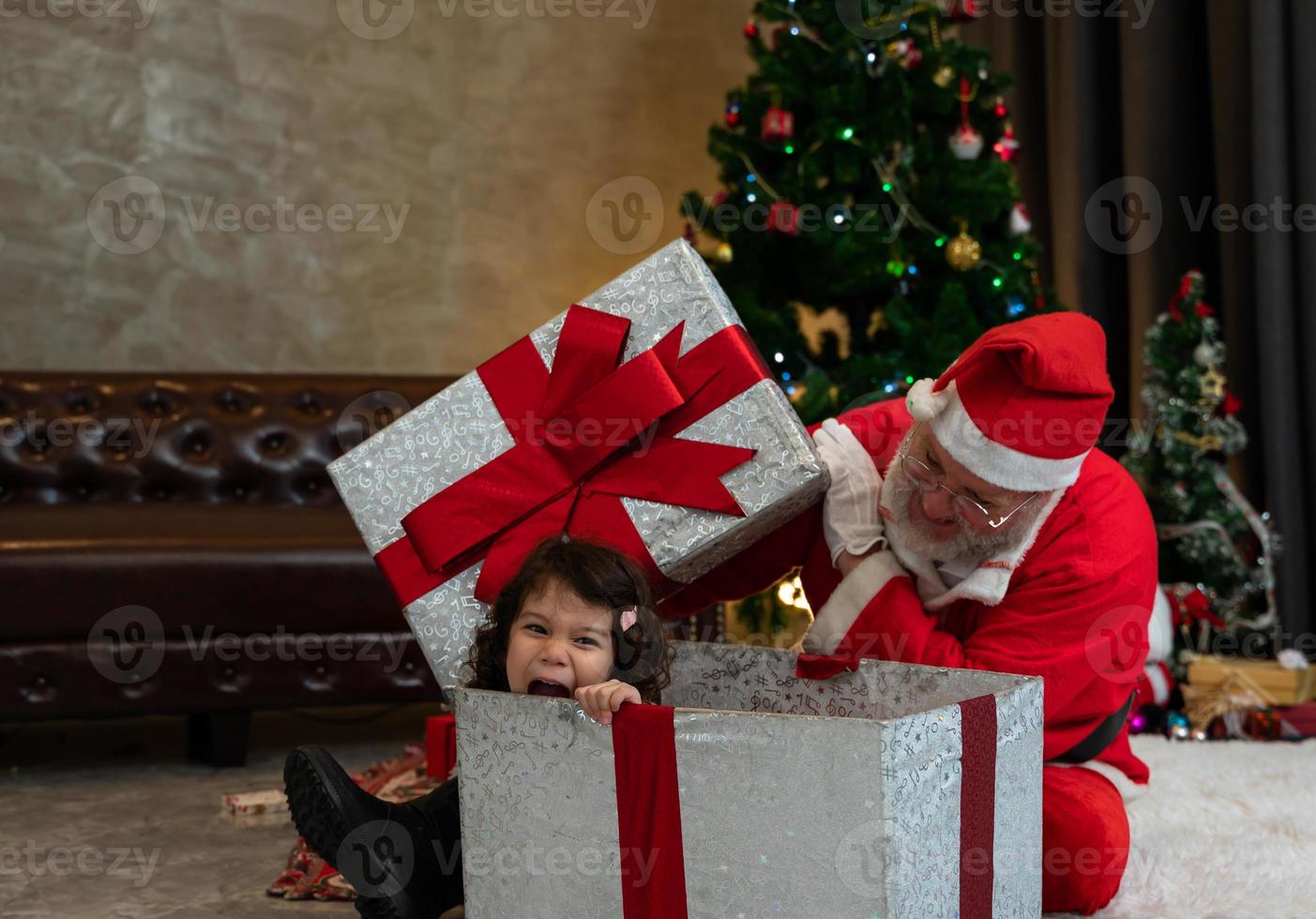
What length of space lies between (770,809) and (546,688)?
0.40 meters

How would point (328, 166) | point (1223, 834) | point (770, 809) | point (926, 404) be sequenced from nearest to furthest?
point (770, 809), point (926, 404), point (1223, 834), point (328, 166)

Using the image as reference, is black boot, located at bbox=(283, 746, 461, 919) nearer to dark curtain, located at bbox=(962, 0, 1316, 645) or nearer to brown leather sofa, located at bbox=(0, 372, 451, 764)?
brown leather sofa, located at bbox=(0, 372, 451, 764)

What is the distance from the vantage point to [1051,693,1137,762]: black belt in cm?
176

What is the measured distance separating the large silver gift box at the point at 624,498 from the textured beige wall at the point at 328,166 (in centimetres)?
256

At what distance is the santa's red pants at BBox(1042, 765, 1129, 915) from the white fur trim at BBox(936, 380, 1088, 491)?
16.7 inches

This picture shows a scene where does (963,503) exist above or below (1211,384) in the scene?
below

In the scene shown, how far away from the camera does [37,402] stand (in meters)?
3.16

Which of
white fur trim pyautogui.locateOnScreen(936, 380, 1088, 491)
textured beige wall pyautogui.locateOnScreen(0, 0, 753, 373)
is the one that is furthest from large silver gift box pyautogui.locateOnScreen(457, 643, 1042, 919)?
textured beige wall pyautogui.locateOnScreen(0, 0, 753, 373)

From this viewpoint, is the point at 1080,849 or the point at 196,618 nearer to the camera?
the point at 1080,849

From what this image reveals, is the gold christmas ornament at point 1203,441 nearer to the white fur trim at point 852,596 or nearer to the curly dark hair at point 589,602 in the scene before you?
the white fur trim at point 852,596

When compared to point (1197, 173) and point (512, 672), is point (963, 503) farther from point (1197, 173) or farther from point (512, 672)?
point (1197, 173)

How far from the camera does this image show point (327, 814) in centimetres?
148

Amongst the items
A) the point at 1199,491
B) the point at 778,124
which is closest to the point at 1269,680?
the point at 1199,491

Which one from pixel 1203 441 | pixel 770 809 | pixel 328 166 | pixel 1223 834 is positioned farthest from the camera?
pixel 328 166
